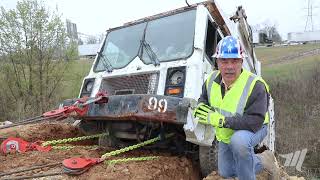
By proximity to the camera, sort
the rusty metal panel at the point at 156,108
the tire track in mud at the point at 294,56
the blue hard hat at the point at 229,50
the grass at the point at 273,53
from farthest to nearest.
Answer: the grass at the point at 273,53 < the tire track in mud at the point at 294,56 < the rusty metal panel at the point at 156,108 < the blue hard hat at the point at 229,50

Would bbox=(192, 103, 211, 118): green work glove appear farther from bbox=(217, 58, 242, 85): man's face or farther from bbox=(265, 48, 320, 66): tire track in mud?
bbox=(265, 48, 320, 66): tire track in mud

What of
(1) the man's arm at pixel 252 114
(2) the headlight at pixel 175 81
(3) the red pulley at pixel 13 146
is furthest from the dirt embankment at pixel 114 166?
(1) the man's arm at pixel 252 114

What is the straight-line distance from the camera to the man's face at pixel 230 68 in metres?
3.96

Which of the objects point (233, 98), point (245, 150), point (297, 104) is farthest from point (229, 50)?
point (297, 104)

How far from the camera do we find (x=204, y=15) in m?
6.22

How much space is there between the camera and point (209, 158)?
5.44 m

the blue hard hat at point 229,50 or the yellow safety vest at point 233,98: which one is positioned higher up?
the blue hard hat at point 229,50

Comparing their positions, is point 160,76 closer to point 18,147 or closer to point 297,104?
point 18,147

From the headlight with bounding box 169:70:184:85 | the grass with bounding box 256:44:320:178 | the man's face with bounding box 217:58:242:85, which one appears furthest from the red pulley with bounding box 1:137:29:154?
the grass with bounding box 256:44:320:178

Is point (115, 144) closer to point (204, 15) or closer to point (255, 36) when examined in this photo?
point (204, 15)

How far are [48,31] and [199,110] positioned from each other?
15130 millimetres

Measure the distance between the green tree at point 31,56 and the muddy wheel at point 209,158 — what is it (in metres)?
13.4

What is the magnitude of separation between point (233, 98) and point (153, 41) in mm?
2857

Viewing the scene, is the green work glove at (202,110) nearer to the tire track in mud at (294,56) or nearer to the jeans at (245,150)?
the jeans at (245,150)
